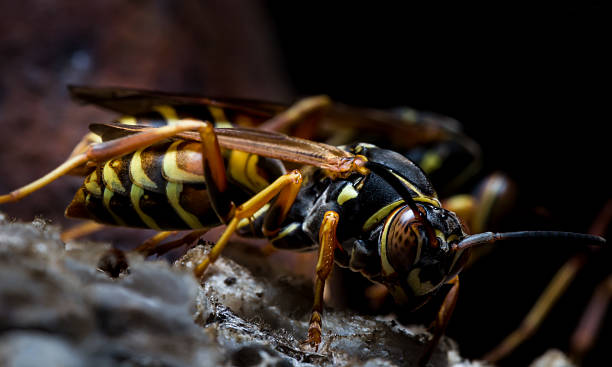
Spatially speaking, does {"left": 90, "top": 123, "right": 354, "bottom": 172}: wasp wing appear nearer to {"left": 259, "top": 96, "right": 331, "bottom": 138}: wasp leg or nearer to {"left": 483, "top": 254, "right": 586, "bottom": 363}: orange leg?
{"left": 259, "top": 96, "right": 331, "bottom": 138}: wasp leg

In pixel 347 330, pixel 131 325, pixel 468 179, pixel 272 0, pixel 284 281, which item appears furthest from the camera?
pixel 272 0

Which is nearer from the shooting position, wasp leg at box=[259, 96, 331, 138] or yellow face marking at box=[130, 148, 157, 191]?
yellow face marking at box=[130, 148, 157, 191]

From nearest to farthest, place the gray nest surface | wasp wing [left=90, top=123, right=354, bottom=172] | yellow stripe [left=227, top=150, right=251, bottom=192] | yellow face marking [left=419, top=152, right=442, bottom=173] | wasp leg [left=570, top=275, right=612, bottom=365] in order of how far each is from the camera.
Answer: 1. the gray nest surface
2. wasp wing [left=90, top=123, right=354, bottom=172]
3. yellow stripe [left=227, top=150, right=251, bottom=192]
4. wasp leg [left=570, top=275, right=612, bottom=365]
5. yellow face marking [left=419, top=152, right=442, bottom=173]

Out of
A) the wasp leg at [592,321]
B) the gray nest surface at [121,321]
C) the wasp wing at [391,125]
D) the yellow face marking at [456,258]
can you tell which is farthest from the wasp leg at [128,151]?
the wasp leg at [592,321]

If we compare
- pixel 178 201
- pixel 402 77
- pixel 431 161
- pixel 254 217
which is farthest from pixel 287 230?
pixel 402 77

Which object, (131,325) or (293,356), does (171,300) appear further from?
(293,356)

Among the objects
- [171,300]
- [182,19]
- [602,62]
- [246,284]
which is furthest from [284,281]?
[602,62]

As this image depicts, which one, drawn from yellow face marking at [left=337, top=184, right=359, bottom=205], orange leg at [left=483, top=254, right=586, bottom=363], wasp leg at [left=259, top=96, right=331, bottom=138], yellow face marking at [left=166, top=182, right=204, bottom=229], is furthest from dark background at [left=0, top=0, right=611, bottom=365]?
yellow face marking at [left=337, top=184, right=359, bottom=205]

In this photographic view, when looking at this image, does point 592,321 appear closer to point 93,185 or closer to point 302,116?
point 302,116
